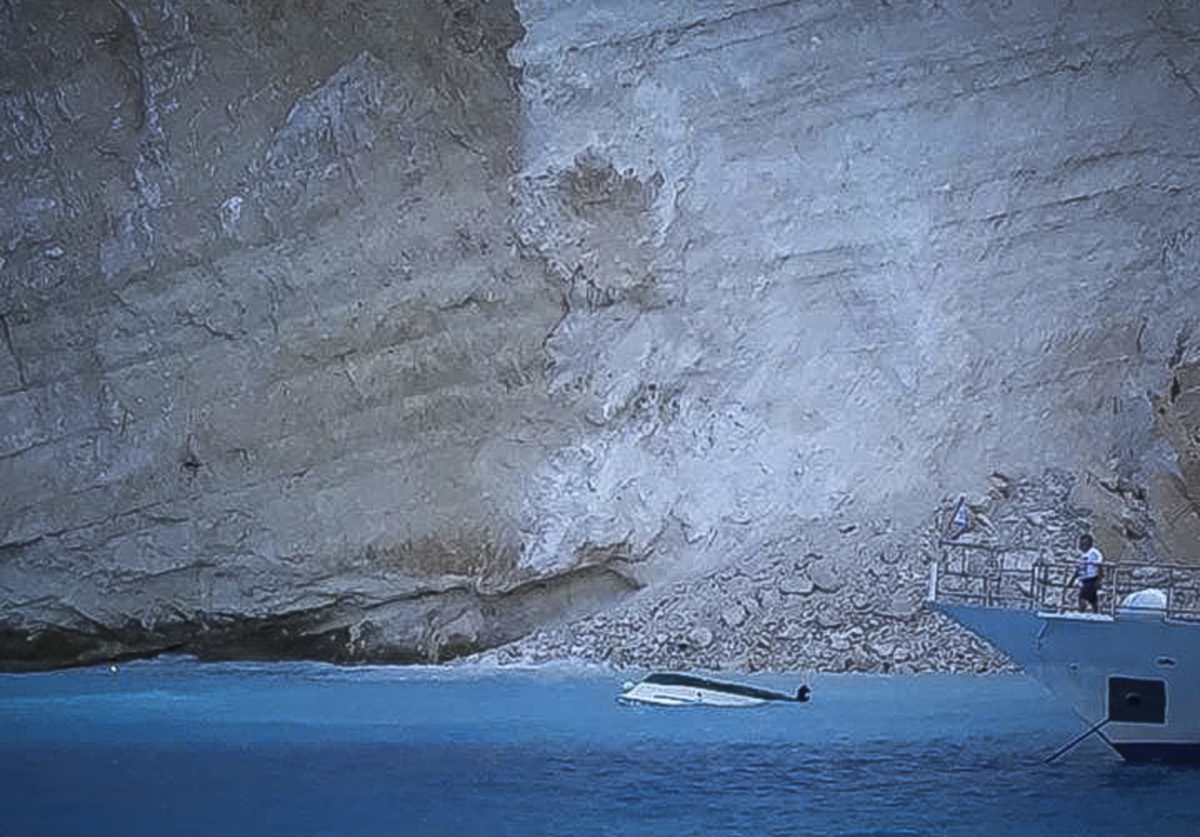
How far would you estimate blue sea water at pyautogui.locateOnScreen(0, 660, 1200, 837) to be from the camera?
1538 centimetres

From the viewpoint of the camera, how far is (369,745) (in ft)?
66.1

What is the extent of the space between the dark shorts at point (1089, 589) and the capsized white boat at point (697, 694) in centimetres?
556

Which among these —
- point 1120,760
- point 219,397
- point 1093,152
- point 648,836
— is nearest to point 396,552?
point 219,397

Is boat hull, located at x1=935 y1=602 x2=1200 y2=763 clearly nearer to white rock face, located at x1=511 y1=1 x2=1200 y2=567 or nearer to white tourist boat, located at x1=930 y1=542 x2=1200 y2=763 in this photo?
white tourist boat, located at x1=930 y1=542 x2=1200 y2=763

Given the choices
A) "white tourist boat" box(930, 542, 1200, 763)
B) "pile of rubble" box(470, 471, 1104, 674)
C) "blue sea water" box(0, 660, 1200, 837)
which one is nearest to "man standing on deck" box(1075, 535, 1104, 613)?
"white tourist boat" box(930, 542, 1200, 763)

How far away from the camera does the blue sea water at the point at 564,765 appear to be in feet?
50.5

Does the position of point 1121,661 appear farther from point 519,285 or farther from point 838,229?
point 519,285

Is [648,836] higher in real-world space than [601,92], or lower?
lower

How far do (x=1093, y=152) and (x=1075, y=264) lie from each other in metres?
1.89

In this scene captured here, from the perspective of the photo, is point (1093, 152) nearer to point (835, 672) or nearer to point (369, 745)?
point (835, 672)

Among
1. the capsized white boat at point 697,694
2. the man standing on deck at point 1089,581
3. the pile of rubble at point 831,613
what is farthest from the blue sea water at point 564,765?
the man standing on deck at point 1089,581

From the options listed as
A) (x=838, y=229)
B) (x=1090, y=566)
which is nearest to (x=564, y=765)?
(x=1090, y=566)

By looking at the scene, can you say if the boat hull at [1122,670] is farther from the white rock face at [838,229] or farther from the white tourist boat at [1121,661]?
the white rock face at [838,229]

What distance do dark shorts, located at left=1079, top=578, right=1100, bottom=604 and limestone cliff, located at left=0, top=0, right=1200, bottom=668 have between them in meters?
12.6
